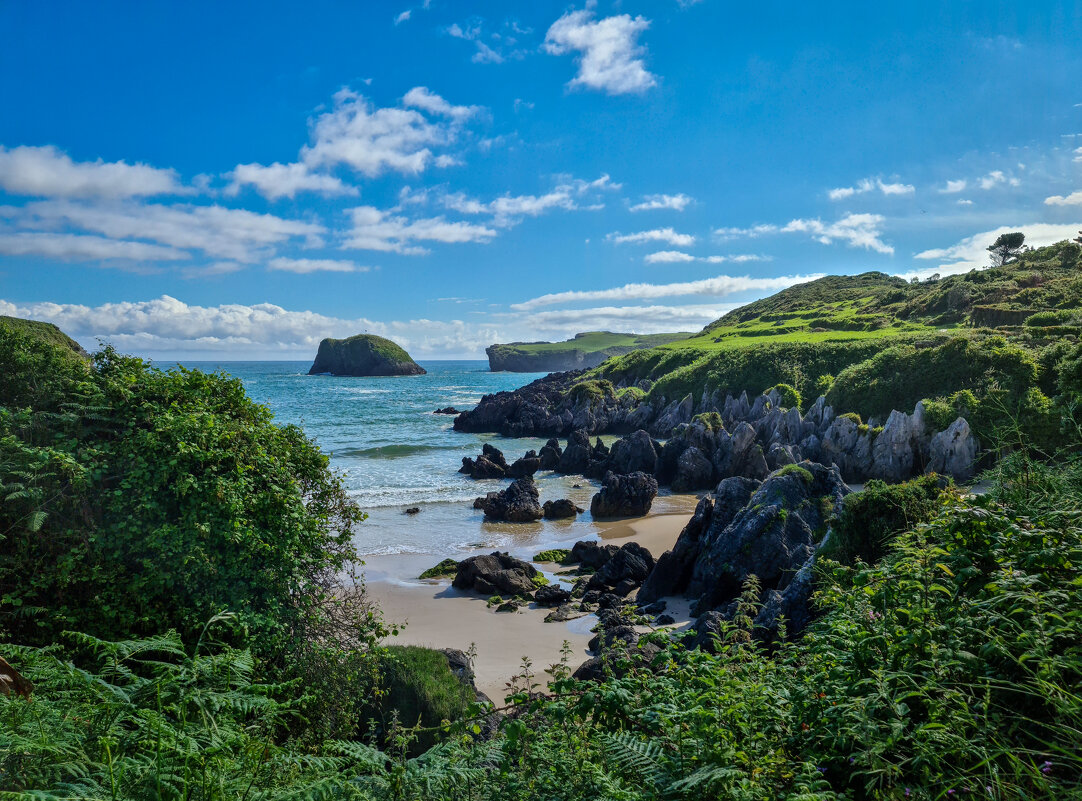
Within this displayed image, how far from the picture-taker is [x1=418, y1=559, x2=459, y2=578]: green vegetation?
59.7 ft

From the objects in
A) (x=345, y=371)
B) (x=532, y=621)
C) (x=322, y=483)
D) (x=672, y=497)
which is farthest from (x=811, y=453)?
(x=345, y=371)

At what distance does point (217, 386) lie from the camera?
856 centimetres

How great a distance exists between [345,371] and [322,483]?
181733mm

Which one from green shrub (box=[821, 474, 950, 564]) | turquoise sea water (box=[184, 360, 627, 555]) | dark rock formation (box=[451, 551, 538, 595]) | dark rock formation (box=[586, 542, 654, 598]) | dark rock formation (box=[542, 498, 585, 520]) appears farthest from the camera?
dark rock formation (box=[542, 498, 585, 520])

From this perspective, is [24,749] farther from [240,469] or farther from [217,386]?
[217,386]

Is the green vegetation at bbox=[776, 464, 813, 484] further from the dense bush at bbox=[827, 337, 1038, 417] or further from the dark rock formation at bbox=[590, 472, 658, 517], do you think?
the dense bush at bbox=[827, 337, 1038, 417]

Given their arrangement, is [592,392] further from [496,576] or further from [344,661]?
[344,661]

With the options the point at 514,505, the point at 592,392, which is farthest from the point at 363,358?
the point at 514,505

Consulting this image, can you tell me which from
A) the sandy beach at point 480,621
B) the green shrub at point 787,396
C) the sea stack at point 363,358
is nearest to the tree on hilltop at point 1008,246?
the green shrub at point 787,396

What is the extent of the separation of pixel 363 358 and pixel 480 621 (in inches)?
6720

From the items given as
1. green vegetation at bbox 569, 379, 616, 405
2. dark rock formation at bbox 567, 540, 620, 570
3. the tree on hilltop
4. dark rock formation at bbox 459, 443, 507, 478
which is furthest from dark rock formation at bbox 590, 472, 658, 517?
the tree on hilltop

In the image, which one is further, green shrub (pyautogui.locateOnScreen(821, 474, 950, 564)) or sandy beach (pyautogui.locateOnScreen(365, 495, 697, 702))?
sandy beach (pyautogui.locateOnScreen(365, 495, 697, 702))

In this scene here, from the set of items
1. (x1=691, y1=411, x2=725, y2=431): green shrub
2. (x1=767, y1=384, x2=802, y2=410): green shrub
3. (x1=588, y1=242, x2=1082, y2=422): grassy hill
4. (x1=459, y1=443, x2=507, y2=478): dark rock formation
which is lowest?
(x1=459, y1=443, x2=507, y2=478): dark rock formation

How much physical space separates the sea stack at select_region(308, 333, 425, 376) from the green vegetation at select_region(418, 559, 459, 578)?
165 metres
